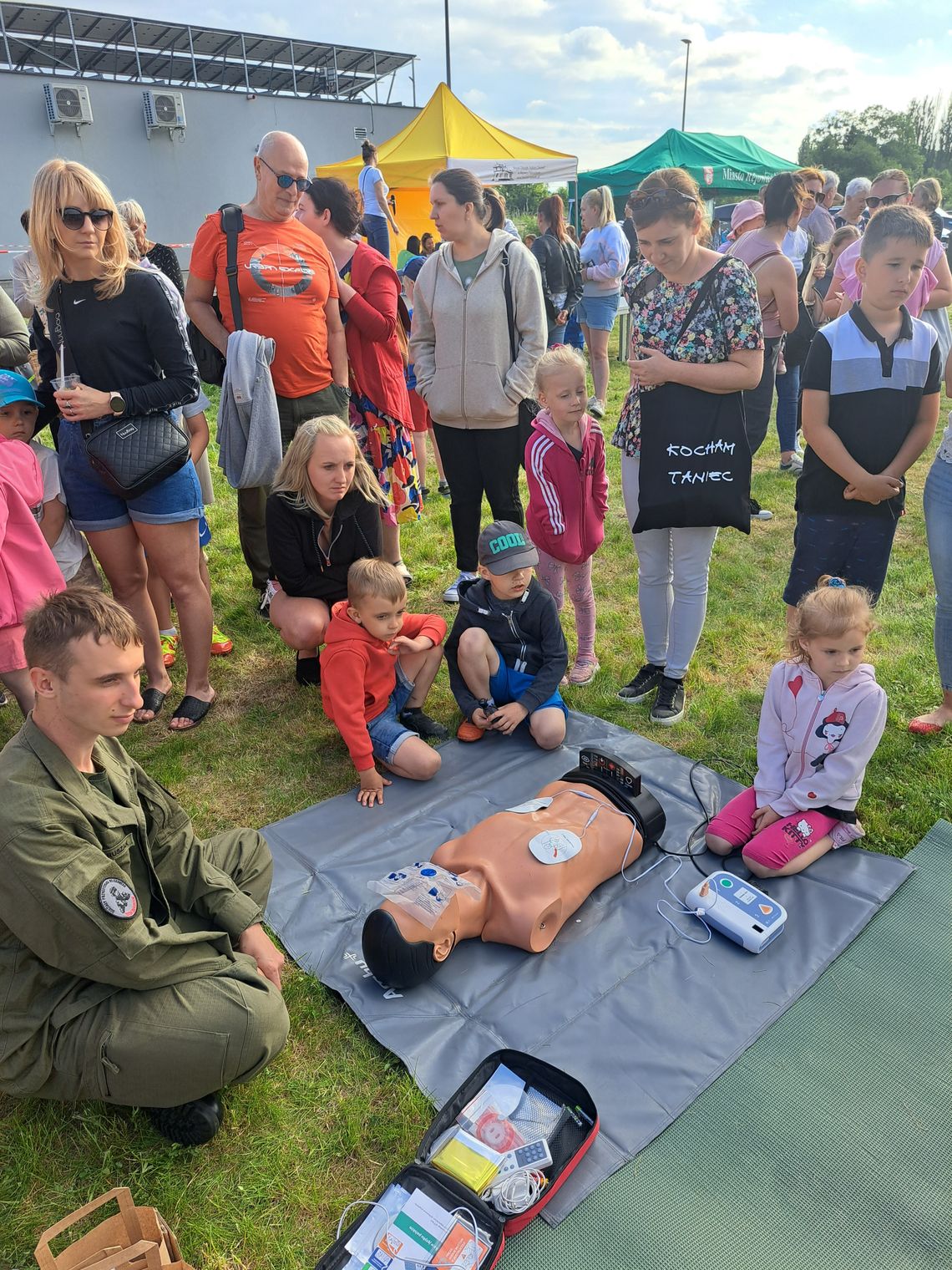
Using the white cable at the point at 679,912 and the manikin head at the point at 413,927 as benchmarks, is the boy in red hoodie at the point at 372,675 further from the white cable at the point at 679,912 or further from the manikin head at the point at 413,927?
the white cable at the point at 679,912

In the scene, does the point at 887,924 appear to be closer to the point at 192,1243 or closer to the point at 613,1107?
the point at 613,1107

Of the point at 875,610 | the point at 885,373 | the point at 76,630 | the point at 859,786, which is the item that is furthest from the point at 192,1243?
the point at 875,610

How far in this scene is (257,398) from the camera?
391 centimetres

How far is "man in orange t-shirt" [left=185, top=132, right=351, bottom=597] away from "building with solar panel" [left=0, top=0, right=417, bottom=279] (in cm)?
1451

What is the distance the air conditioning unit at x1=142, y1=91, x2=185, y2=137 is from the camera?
725 inches

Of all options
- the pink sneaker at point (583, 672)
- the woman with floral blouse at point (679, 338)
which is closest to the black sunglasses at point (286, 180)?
the woman with floral blouse at point (679, 338)

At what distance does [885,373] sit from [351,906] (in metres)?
2.77

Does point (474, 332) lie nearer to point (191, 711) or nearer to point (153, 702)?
point (191, 711)

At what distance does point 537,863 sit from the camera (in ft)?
8.34

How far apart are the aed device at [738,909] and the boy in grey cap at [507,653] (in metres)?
1.06

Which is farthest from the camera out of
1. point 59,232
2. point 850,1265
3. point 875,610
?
point 875,610

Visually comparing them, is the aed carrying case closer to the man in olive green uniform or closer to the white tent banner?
the man in olive green uniform

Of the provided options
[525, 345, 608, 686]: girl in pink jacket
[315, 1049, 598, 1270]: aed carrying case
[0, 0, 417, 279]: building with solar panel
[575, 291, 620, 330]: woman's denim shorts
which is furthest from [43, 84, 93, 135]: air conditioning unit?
[315, 1049, 598, 1270]: aed carrying case

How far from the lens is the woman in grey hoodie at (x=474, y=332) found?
12.8ft
